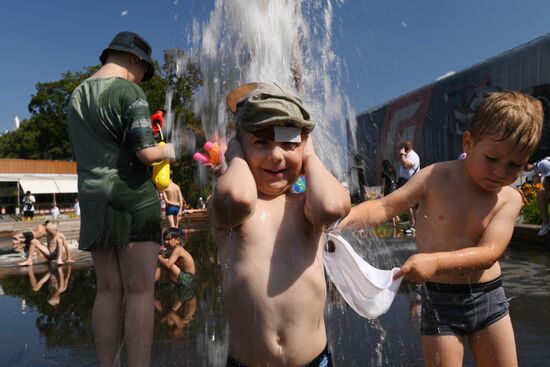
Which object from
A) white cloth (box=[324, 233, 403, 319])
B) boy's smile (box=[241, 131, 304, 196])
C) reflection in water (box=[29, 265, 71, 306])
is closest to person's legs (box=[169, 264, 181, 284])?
reflection in water (box=[29, 265, 71, 306])

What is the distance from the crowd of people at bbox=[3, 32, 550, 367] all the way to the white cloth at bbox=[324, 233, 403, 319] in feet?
0.17

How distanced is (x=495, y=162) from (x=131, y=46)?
179 cm

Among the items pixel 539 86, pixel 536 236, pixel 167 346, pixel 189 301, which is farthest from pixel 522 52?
pixel 167 346

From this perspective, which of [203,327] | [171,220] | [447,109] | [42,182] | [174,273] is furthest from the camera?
[42,182]

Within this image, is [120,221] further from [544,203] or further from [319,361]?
[544,203]

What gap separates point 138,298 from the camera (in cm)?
225

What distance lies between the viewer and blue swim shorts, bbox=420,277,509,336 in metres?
1.98

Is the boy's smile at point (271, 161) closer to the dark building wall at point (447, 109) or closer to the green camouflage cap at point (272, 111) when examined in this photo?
the green camouflage cap at point (272, 111)

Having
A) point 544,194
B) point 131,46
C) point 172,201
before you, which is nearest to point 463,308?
point 131,46

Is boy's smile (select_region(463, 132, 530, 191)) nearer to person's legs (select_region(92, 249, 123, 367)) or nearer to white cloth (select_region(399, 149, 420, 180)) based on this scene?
person's legs (select_region(92, 249, 123, 367))

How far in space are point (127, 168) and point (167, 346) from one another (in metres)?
1.54

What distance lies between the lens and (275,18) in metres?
6.57

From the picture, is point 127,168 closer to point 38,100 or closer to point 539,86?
point 539,86

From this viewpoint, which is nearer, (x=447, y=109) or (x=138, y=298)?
(x=138, y=298)
